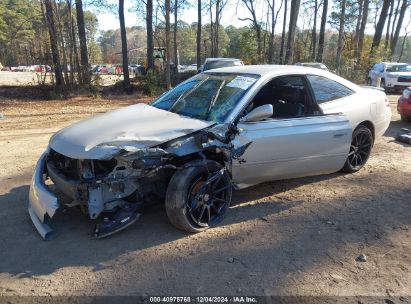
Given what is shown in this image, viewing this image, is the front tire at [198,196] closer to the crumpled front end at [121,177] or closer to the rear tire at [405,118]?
the crumpled front end at [121,177]

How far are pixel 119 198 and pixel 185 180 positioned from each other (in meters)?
0.69

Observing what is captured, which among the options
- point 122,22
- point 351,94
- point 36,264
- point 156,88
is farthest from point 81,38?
point 36,264

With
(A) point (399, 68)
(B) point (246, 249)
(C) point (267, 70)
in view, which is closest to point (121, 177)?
(B) point (246, 249)

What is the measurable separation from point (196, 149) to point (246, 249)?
3.75ft

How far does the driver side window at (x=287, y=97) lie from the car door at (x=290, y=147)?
133mm

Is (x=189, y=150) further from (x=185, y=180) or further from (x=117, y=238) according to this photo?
(x=117, y=238)

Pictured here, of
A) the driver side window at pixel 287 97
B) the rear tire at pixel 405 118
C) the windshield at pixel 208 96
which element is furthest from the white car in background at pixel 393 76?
the windshield at pixel 208 96

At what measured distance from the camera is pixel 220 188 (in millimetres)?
4457

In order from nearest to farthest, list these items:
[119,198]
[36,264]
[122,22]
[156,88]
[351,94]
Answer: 1. [36,264]
2. [119,198]
3. [351,94]
4. [156,88]
5. [122,22]

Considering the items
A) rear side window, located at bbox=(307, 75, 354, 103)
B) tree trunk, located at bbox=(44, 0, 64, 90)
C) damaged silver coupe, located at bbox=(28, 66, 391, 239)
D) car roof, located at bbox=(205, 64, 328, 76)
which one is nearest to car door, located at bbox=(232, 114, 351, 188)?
damaged silver coupe, located at bbox=(28, 66, 391, 239)

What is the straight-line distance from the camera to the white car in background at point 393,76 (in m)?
20.4

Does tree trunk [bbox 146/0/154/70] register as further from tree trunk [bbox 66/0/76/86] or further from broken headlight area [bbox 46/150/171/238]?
broken headlight area [bbox 46/150/171/238]

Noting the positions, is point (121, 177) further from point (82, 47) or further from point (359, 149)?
point (82, 47)

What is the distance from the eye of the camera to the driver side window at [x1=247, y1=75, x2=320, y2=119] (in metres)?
5.05
